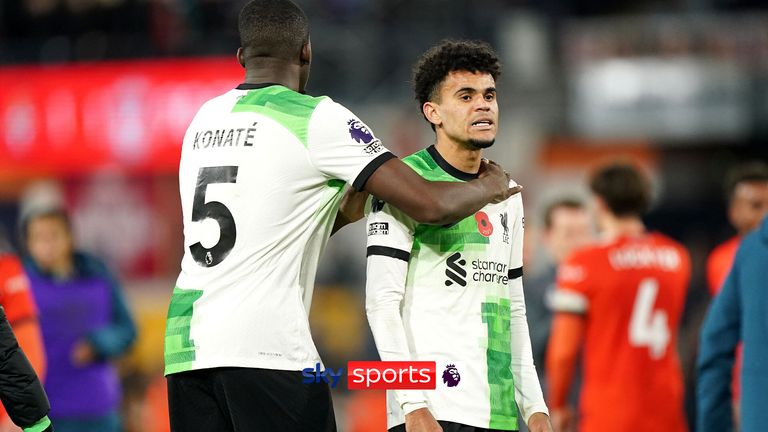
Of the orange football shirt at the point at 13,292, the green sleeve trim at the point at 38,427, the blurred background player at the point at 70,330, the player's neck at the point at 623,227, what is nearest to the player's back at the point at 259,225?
the green sleeve trim at the point at 38,427

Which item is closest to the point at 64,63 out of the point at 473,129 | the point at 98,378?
the point at 98,378

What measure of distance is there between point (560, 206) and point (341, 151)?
16.9ft

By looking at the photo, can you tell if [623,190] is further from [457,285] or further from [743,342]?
[457,285]

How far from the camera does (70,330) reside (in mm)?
7996

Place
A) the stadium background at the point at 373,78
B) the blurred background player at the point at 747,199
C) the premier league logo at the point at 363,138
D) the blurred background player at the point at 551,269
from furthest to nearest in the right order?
the stadium background at the point at 373,78, the blurred background player at the point at 551,269, the blurred background player at the point at 747,199, the premier league logo at the point at 363,138

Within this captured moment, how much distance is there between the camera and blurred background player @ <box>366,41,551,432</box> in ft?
14.2

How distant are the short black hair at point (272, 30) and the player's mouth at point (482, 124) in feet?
2.30

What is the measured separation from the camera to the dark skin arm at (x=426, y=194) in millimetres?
4188

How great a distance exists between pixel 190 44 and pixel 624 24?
21.0ft

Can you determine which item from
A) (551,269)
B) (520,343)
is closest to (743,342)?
(520,343)

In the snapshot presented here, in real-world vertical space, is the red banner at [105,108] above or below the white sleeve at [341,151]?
above

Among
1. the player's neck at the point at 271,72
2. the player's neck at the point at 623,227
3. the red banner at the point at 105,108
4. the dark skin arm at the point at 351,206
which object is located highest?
the red banner at the point at 105,108

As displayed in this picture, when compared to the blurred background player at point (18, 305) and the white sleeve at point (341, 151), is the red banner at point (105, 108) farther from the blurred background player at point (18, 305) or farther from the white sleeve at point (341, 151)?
the white sleeve at point (341, 151)

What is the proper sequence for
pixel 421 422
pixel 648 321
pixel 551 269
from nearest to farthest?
1. pixel 421 422
2. pixel 648 321
3. pixel 551 269
